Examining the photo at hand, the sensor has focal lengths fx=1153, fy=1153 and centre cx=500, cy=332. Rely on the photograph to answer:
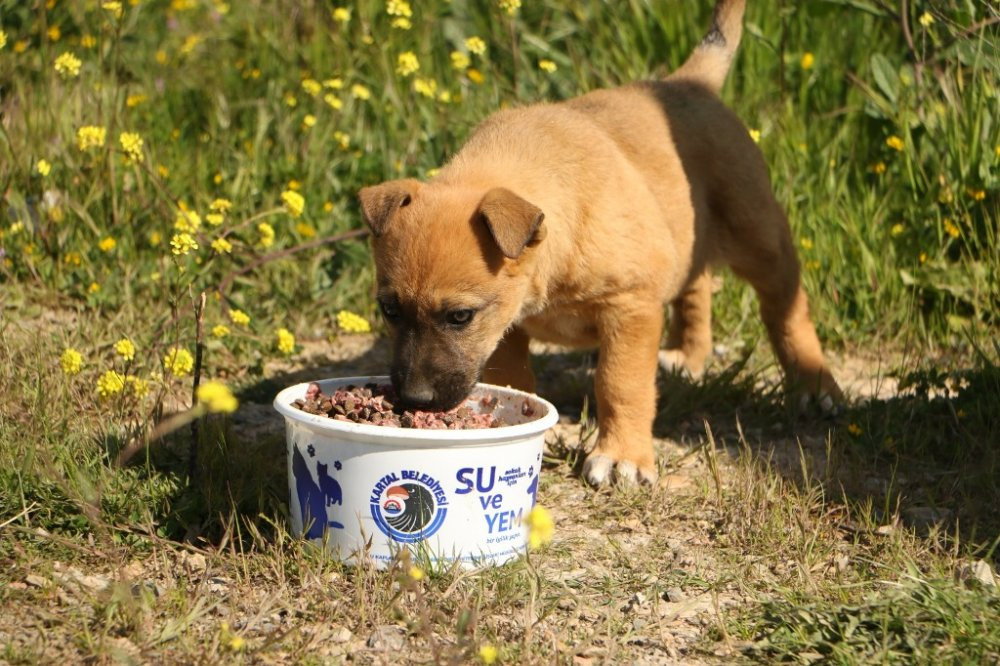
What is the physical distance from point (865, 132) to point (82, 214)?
3.64 meters

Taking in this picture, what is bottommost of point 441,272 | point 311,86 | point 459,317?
point 459,317

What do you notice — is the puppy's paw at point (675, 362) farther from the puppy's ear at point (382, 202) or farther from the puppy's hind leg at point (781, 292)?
the puppy's ear at point (382, 202)

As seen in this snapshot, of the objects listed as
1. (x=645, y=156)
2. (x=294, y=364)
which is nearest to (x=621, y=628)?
(x=645, y=156)

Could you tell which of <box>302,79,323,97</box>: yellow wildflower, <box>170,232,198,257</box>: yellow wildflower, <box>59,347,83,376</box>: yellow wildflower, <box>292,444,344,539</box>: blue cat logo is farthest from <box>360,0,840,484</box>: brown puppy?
<box>302,79,323,97</box>: yellow wildflower

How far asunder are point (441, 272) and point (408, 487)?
2.25ft

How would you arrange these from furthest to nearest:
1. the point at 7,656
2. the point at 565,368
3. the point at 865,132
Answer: the point at 865,132 < the point at 565,368 < the point at 7,656

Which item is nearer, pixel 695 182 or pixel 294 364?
pixel 695 182

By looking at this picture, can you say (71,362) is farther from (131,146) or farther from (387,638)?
(387,638)

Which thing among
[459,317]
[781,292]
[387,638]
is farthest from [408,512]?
[781,292]

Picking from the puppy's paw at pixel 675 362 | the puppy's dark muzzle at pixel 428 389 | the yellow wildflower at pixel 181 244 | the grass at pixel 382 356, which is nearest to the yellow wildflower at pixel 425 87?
the grass at pixel 382 356

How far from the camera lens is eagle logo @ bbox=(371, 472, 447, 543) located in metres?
2.87

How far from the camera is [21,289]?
183 inches

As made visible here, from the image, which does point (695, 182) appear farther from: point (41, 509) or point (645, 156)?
point (41, 509)

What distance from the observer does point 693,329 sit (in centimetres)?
497
